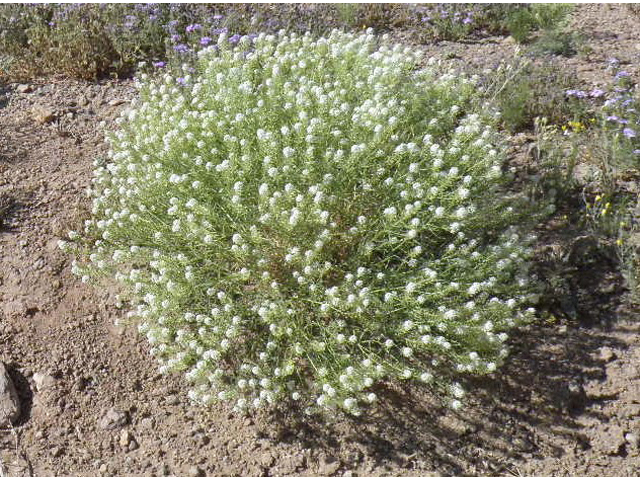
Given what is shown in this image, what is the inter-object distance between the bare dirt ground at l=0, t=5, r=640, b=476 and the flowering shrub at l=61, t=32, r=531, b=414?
19 centimetres

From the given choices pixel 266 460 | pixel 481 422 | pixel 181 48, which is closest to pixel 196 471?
pixel 266 460

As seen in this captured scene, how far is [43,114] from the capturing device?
18.3 ft

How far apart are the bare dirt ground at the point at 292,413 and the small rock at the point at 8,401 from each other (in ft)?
0.16

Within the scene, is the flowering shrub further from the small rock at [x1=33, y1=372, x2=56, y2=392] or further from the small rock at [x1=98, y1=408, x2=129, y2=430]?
the small rock at [x1=33, y1=372, x2=56, y2=392]

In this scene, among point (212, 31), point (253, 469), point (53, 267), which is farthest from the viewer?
point (212, 31)

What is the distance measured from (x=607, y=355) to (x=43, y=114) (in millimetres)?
5038

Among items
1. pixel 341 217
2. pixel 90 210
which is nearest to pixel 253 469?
pixel 341 217

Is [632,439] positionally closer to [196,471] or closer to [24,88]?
[196,471]

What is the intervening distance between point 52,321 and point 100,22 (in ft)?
12.9

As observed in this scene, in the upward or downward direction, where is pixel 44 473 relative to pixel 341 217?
downward

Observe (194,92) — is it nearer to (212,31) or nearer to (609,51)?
(212,31)

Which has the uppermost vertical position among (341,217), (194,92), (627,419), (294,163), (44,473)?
(194,92)

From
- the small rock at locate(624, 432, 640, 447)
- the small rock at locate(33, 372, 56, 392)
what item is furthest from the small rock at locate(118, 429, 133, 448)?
the small rock at locate(624, 432, 640, 447)

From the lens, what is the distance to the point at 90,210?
4633mm
